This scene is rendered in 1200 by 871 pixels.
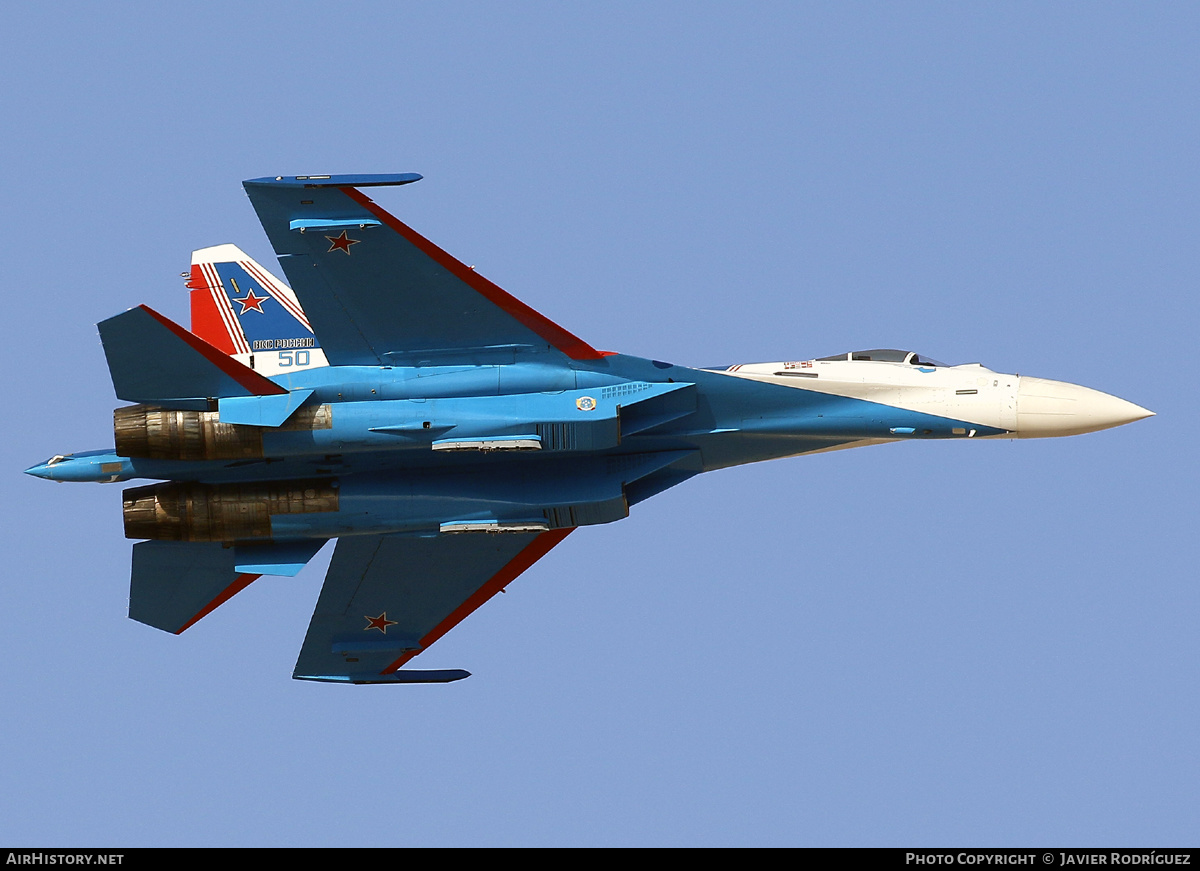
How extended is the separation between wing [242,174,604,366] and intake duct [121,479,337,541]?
4.79ft

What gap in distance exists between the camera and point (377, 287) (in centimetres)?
2006

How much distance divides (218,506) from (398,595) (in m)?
2.49

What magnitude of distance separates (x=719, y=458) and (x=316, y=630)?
5045mm

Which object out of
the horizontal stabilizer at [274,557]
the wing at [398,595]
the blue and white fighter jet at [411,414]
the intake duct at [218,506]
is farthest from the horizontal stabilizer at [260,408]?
the wing at [398,595]

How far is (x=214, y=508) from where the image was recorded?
20.5 metres

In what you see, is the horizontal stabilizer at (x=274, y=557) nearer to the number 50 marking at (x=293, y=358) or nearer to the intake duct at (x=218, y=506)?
the intake duct at (x=218, y=506)

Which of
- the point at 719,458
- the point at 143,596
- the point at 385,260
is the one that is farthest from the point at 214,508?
the point at 719,458

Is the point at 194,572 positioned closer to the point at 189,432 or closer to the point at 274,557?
the point at 274,557

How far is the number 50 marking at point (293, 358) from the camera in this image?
69.9 feet

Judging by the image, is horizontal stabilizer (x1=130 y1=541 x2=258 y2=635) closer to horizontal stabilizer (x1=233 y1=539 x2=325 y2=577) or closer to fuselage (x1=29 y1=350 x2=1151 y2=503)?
horizontal stabilizer (x1=233 y1=539 x2=325 y2=577)

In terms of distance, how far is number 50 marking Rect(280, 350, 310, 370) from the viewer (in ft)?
69.9

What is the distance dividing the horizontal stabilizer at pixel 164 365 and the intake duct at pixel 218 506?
1163 mm

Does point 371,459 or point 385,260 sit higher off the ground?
point 385,260
